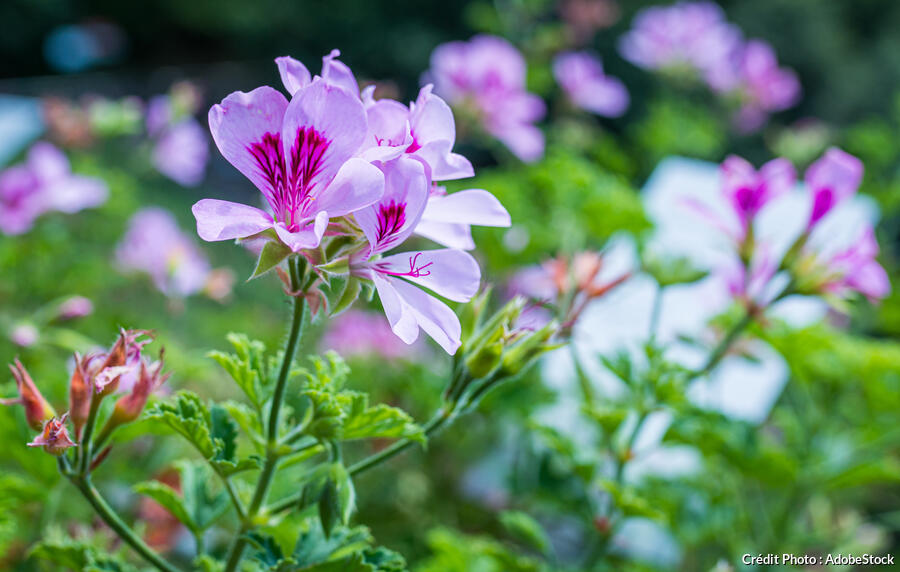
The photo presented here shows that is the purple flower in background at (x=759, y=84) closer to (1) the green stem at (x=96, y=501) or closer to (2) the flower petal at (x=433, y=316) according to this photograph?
(2) the flower petal at (x=433, y=316)

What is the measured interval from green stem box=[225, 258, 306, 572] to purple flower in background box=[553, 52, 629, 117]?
5.15 feet

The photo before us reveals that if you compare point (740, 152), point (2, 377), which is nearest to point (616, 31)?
point (740, 152)

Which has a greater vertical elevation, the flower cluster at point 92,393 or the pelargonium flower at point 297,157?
the pelargonium flower at point 297,157

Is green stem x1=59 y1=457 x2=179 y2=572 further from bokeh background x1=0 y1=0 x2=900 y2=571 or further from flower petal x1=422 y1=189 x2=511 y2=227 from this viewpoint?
flower petal x1=422 y1=189 x2=511 y2=227

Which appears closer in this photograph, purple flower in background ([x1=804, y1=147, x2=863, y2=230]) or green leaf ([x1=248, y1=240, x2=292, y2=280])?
green leaf ([x1=248, y1=240, x2=292, y2=280])

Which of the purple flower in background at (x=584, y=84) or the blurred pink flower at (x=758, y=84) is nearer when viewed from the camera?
the purple flower in background at (x=584, y=84)

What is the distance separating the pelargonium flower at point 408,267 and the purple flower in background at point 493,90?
1097mm

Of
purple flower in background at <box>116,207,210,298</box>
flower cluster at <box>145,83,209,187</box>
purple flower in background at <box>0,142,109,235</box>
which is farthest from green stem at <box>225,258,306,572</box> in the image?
flower cluster at <box>145,83,209,187</box>

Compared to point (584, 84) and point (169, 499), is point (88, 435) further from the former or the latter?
point (584, 84)

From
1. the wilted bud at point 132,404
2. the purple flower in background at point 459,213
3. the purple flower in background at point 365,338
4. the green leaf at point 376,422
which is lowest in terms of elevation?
the purple flower in background at point 365,338

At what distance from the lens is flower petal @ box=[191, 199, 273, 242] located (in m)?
0.55

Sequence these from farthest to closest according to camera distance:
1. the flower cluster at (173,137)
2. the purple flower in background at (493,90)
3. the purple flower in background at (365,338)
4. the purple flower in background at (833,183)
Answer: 1. the flower cluster at (173,137)
2. the purple flower in background at (365,338)
3. the purple flower in background at (493,90)
4. the purple flower in background at (833,183)

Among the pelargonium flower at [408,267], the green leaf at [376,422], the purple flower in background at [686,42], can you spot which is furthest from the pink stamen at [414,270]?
the purple flower in background at [686,42]

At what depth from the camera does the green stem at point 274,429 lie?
62cm
